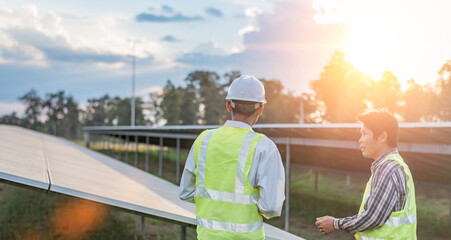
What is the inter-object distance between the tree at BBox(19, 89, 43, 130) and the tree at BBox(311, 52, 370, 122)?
7284cm

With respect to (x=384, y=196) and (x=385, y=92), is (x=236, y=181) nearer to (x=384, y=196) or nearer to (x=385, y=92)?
(x=384, y=196)

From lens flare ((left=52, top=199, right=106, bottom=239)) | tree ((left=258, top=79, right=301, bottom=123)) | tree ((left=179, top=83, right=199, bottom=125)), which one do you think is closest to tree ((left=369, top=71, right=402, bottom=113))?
tree ((left=258, top=79, right=301, bottom=123))

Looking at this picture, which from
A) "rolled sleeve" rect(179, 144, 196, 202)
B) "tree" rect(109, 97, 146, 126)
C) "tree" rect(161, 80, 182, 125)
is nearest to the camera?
"rolled sleeve" rect(179, 144, 196, 202)

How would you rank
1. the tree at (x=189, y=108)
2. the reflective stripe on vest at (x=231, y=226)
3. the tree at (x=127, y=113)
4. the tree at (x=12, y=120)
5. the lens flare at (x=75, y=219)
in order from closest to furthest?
the reflective stripe on vest at (x=231, y=226) < the lens flare at (x=75, y=219) < the tree at (x=189, y=108) < the tree at (x=127, y=113) < the tree at (x=12, y=120)

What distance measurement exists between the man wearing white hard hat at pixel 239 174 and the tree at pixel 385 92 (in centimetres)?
4326

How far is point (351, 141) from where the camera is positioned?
1067 cm

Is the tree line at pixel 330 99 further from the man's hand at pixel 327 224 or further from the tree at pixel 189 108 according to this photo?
the man's hand at pixel 327 224

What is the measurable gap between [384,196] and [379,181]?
3.7 inches

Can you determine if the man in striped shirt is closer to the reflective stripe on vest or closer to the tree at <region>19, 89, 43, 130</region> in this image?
the reflective stripe on vest

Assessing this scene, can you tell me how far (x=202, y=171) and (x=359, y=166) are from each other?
552 inches

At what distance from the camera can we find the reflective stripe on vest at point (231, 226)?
269 cm

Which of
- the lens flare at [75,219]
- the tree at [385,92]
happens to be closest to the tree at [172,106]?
the tree at [385,92]

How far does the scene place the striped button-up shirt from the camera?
2.46m

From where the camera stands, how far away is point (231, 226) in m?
2.70
